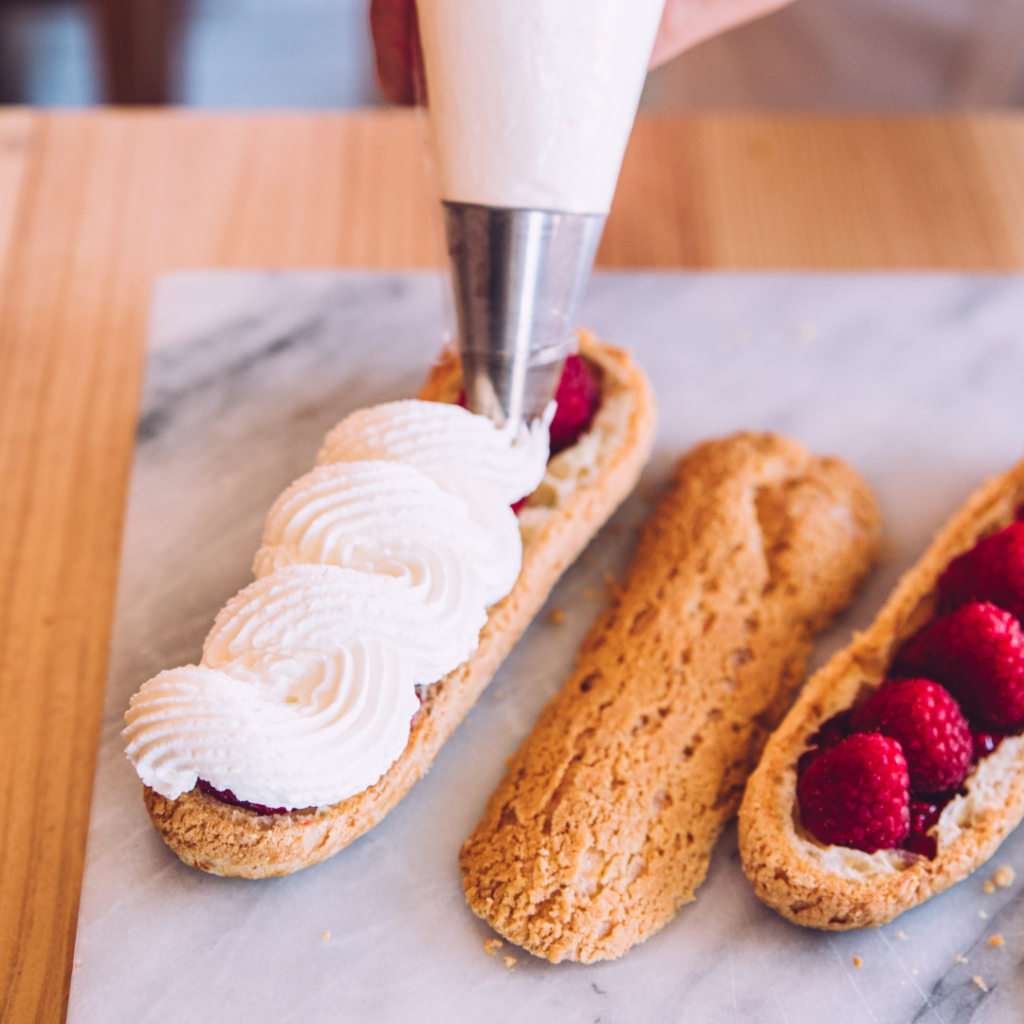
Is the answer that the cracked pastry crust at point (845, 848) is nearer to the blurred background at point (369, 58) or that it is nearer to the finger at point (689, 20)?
the finger at point (689, 20)

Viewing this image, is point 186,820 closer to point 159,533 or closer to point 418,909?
point 418,909

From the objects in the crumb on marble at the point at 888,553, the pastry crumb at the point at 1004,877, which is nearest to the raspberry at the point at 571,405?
Answer: the crumb on marble at the point at 888,553

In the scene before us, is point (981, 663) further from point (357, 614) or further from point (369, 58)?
point (369, 58)

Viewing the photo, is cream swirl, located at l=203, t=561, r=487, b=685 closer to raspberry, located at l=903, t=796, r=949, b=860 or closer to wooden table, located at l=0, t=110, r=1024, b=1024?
wooden table, located at l=0, t=110, r=1024, b=1024

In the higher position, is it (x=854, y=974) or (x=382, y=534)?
(x=382, y=534)

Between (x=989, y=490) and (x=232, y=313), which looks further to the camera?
(x=232, y=313)

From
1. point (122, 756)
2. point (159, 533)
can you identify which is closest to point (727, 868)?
point (122, 756)

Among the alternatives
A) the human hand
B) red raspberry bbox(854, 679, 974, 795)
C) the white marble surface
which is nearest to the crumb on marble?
the white marble surface

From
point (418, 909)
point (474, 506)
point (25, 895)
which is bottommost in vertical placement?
point (25, 895)
